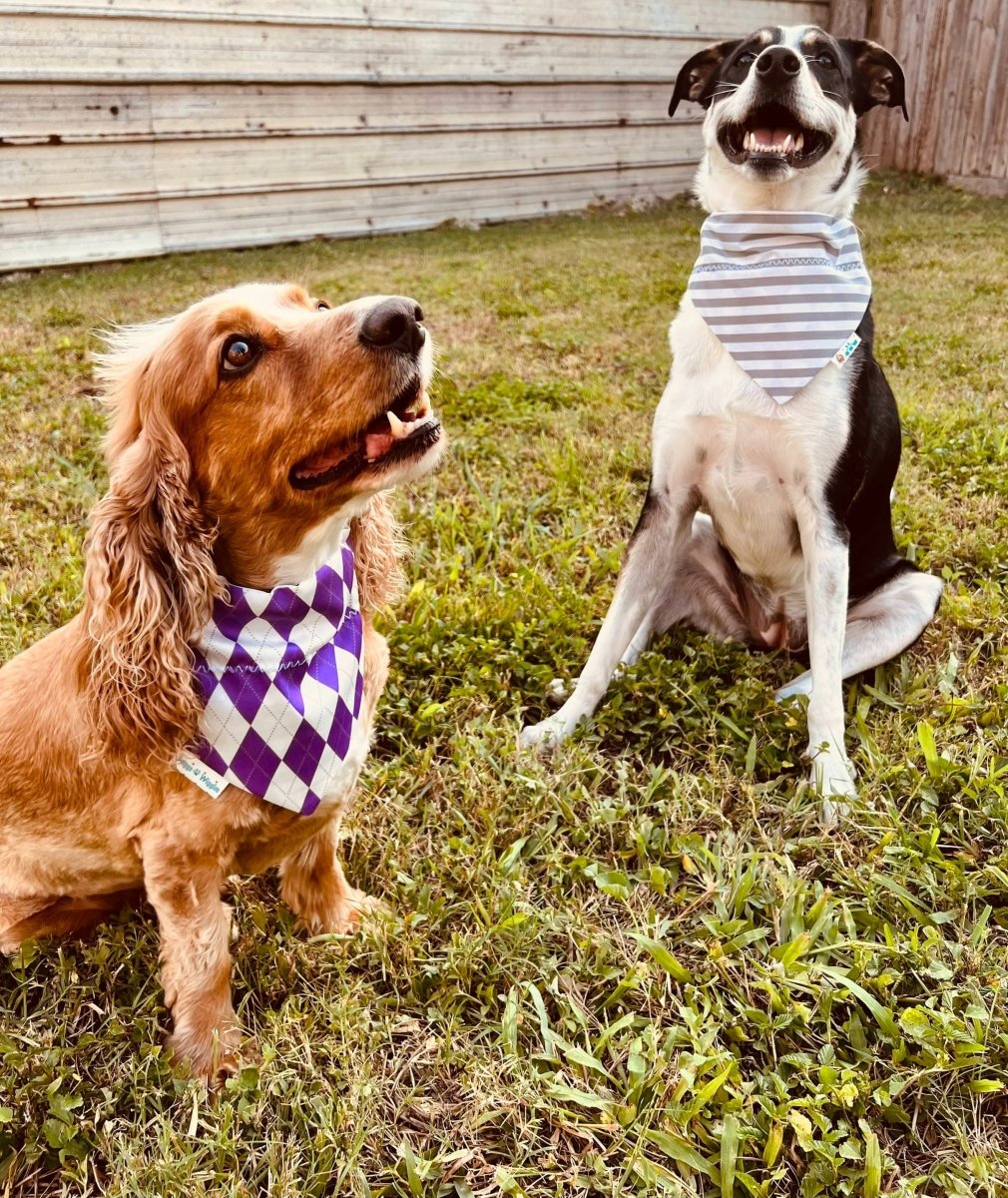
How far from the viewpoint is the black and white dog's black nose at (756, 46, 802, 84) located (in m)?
2.73

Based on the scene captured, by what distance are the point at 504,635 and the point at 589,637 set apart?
1.00 ft

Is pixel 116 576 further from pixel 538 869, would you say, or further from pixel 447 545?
pixel 447 545

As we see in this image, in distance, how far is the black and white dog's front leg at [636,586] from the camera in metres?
2.91

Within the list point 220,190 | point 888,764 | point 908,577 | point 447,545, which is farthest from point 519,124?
point 888,764

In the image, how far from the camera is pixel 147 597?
181cm

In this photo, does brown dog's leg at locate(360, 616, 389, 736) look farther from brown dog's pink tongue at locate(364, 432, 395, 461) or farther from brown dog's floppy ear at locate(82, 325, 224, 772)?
brown dog's pink tongue at locate(364, 432, 395, 461)

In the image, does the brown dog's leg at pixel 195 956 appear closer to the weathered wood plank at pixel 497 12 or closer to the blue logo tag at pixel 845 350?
the blue logo tag at pixel 845 350

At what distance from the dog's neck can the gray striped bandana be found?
0.39 ft

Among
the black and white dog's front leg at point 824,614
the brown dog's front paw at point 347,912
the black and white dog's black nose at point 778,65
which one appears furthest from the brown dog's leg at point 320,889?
the black and white dog's black nose at point 778,65

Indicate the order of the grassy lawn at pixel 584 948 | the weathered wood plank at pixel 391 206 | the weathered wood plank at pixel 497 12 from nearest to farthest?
the grassy lawn at pixel 584 948, the weathered wood plank at pixel 497 12, the weathered wood plank at pixel 391 206

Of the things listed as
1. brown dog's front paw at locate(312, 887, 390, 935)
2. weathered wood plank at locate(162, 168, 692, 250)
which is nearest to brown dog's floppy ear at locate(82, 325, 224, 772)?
brown dog's front paw at locate(312, 887, 390, 935)

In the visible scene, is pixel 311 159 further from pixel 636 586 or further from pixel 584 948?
pixel 584 948

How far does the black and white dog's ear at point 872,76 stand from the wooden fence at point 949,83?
10.4 metres

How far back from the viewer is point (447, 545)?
3793 millimetres
